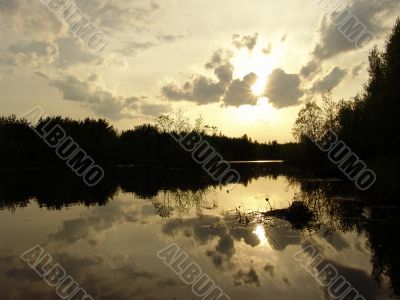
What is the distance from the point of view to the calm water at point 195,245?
10719 millimetres

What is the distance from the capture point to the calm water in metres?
10.7

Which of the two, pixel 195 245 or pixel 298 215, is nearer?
pixel 195 245

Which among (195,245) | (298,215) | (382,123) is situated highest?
(382,123)

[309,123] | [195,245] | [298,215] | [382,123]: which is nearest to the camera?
[195,245]

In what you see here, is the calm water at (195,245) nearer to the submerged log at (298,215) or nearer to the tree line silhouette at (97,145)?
the submerged log at (298,215)

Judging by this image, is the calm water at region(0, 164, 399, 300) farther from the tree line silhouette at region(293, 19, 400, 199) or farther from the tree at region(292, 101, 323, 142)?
the tree at region(292, 101, 323, 142)

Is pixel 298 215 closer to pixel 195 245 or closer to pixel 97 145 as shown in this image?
pixel 195 245

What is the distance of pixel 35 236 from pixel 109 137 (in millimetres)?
84938

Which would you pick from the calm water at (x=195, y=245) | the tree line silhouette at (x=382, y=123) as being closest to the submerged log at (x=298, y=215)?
the calm water at (x=195, y=245)

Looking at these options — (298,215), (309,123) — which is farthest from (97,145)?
(298,215)

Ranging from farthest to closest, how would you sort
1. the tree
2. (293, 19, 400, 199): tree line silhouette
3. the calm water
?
the tree < (293, 19, 400, 199): tree line silhouette < the calm water

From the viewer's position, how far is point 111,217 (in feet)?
73.4

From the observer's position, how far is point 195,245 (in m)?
15.6

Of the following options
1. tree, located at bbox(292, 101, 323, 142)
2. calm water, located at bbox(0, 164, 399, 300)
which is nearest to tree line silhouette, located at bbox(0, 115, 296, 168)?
tree, located at bbox(292, 101, 323, 142)
